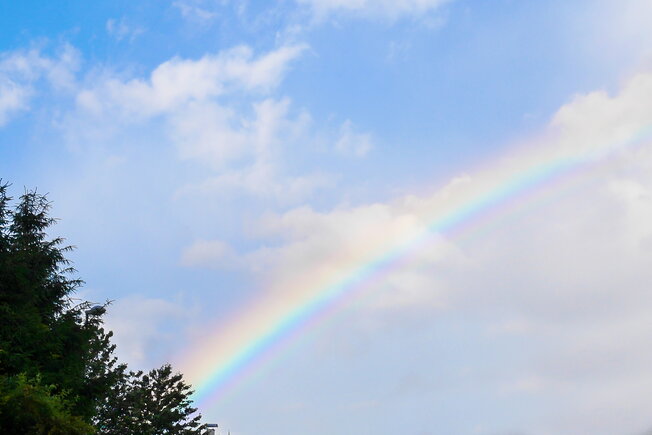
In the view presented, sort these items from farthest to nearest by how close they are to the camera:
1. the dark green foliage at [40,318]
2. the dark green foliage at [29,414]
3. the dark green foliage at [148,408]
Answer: the dark green foliage at [148,408] < the dark green foliage at [40,318] < the dark green foliage at [29,414]

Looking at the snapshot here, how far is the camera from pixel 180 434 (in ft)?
200

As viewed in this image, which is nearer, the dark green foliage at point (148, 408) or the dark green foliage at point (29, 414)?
the dark green foliage at point (29, 414)

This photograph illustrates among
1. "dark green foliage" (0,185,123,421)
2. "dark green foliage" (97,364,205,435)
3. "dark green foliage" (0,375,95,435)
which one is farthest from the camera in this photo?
"dark green foliage" (97,364,205,435)

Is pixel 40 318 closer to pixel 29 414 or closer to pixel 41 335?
pixel 41 335

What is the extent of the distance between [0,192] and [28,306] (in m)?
6.04

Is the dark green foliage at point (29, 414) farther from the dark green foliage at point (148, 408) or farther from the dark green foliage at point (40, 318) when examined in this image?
the dark green foliage at point (148, 408)

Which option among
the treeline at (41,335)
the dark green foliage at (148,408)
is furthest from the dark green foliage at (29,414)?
the dark green foliage at (148,408)

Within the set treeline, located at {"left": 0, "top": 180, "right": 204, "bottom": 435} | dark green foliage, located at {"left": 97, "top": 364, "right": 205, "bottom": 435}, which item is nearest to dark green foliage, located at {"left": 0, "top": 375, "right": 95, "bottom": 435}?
treeline, located at {"left": 0, "top": 180, "right": 204, "bottom": 435}

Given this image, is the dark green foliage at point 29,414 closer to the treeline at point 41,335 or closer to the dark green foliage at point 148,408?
the treeline at point 41,335

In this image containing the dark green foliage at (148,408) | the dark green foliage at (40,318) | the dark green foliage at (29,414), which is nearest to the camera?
the dark green foliage at (29,414)

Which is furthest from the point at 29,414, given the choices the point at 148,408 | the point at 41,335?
the point at 148,408

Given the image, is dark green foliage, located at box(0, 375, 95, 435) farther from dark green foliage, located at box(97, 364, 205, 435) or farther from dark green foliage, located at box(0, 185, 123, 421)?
dark green foliage, located at box(97, 364, 205, 435)

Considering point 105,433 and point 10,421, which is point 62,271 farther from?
point 105,433

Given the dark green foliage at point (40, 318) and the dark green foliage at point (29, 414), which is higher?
the dark green foliage at point (40, 318)
